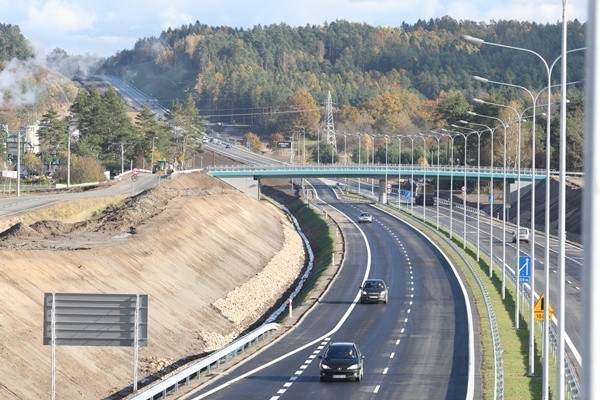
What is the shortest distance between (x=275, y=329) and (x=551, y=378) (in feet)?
61.8

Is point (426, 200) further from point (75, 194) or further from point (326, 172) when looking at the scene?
point (75, 194)

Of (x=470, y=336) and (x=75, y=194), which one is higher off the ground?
(x=75, y=194)

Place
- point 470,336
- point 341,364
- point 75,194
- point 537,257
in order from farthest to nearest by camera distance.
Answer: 1. point 75,194
2. point 537,257
3. point 470,336
4. point 341,364

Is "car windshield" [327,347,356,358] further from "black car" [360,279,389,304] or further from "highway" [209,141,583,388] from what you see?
"black car" [360,279,389,304]

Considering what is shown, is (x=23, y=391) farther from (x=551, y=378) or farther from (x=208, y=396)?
(x=551, y=378)

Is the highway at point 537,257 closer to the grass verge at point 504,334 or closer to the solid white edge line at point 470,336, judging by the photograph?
the grass verge at point 504,334

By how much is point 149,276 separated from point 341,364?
3552cm

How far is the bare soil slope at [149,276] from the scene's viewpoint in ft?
158

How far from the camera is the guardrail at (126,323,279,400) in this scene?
122 feet

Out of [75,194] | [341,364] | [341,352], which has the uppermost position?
[75,194]

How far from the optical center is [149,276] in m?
76.1

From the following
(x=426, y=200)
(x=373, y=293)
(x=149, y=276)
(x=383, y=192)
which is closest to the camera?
(x=373, y=293)

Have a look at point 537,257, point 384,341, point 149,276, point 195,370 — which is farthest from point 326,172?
point 195,370

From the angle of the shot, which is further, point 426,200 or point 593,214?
point 426,200
